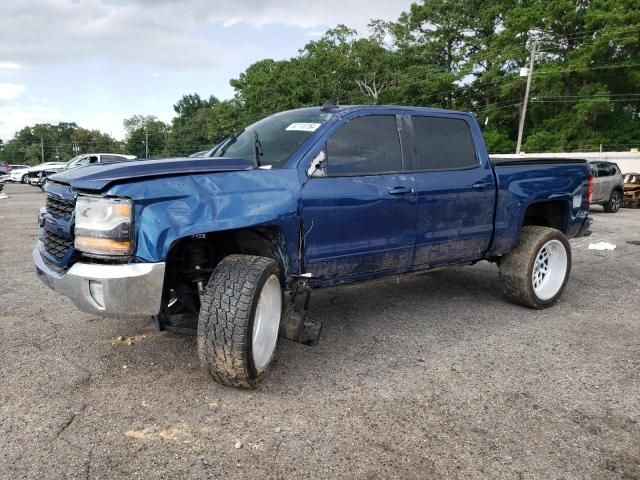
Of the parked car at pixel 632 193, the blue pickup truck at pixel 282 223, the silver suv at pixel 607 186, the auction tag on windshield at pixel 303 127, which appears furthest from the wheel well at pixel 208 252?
the parked car at pixel 632 193

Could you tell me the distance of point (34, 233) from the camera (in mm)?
9492

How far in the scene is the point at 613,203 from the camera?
1608cm

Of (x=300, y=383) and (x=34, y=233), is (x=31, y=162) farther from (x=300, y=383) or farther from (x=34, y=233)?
(x=300, y=383)

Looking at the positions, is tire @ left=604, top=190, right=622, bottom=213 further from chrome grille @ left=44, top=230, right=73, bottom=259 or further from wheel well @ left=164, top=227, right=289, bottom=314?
chrome grille @ left=44, top=230, right=73, bottom=259

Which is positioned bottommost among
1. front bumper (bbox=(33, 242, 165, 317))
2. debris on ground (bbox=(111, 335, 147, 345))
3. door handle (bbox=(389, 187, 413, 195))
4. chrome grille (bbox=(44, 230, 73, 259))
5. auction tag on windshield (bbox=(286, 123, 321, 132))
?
debris on ground (bbox=(111, 335, 147, 345))

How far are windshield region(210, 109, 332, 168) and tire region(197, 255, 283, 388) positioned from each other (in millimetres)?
842

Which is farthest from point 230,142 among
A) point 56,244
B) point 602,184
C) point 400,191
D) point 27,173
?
point 27,173

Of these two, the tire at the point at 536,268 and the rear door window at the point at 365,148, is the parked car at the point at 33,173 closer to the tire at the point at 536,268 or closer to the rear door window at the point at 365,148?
the rear door window at the point at 365,148

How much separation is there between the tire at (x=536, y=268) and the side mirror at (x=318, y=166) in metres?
2.45

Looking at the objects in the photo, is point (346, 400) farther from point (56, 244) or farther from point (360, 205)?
point (56, 244)

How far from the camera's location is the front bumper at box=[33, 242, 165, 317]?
9.02 feet

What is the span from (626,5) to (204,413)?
133 ft

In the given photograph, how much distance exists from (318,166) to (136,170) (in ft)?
4.07

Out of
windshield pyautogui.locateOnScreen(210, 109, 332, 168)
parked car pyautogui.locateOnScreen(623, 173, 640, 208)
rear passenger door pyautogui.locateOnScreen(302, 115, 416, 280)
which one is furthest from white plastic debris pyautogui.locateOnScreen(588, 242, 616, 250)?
parked car pyautogui.locateOnScreen(623, 173, 640, 208)
